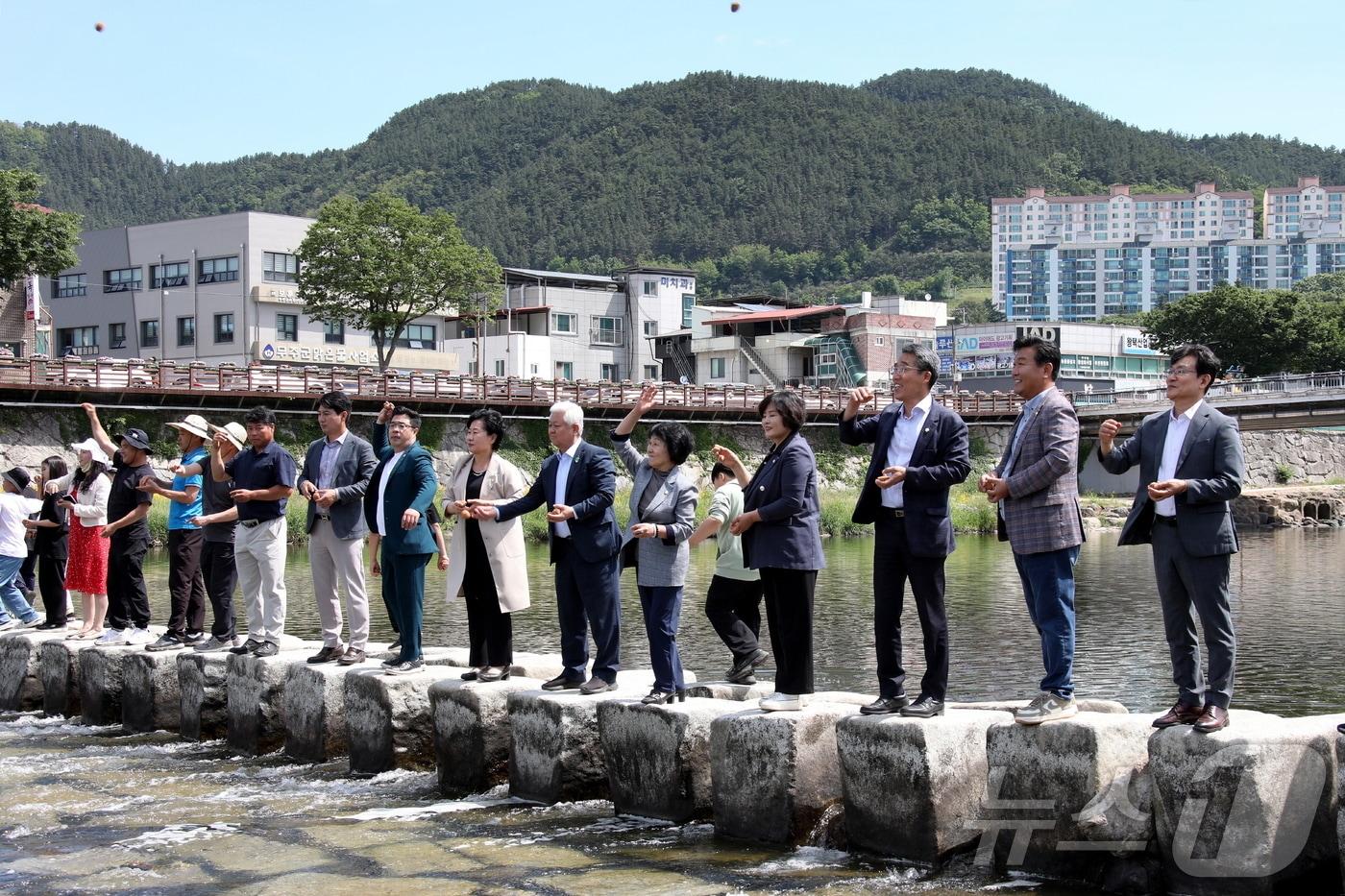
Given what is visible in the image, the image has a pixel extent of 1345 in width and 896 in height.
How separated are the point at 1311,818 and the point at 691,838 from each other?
317cm

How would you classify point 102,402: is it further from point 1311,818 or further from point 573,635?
point 1311,818

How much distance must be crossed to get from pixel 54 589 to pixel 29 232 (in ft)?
131

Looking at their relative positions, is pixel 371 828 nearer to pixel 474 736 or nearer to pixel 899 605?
pixel 474 736

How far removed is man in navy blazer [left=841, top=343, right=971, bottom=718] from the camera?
23.7ft

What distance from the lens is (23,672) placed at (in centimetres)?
1318

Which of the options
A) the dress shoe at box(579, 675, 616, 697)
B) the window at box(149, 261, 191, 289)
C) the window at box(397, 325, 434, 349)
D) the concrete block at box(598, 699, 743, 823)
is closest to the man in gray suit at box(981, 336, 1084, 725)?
the concrete block at box(598, 699, 743, 823)

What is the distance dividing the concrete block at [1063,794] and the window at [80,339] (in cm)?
6298

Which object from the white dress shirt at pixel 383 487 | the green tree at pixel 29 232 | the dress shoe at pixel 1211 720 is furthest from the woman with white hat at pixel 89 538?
the green tree at pixel 29 232

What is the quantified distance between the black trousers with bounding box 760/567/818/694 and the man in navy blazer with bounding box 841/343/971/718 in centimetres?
44

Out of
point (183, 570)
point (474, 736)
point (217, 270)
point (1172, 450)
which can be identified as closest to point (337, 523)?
point (474, 736)

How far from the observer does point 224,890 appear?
6984 millimetres

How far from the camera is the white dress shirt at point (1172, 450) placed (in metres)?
6.73

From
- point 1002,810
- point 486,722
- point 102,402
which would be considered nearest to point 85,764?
point 486,722

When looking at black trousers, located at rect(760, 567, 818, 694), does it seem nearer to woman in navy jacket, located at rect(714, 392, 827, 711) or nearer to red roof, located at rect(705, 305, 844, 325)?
woman in navy jacket, located at rect(714, 392, 827, 711)
